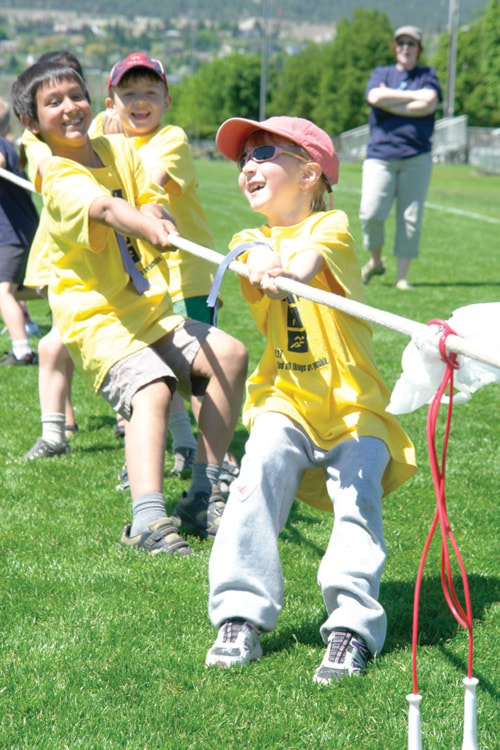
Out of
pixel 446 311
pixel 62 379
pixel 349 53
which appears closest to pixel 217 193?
pixel 446 311

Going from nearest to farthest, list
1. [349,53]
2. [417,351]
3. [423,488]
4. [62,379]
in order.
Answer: [417,351]
[423,488]
[62,379]
[349,53]

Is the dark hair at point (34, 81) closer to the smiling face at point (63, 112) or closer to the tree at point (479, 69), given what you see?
the smiling face at point (63, 112)

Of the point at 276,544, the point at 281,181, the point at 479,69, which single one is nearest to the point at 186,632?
the point at 276,544

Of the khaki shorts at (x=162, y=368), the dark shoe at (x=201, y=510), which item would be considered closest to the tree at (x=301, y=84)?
the khaki shorts at (x=162, y=368)

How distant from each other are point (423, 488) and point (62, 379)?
1.87 metres

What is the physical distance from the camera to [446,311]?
8.73 meters

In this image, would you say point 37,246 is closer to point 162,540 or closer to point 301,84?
point 162,540

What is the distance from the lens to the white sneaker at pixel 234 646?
2.88 metres

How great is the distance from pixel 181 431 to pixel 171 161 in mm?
1291

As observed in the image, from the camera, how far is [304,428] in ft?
10.3

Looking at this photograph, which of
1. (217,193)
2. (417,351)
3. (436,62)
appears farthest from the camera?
(436,62)

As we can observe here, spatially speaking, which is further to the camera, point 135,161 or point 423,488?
point 423,488

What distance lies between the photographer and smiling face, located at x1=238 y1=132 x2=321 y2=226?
126 inches

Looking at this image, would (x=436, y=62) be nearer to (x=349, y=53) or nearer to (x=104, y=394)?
(x=349, y=53)
